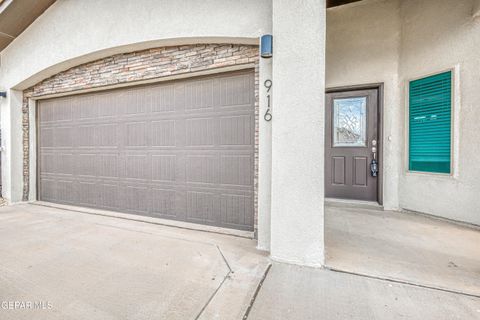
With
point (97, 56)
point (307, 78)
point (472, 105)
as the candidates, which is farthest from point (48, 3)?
point (472, 105)

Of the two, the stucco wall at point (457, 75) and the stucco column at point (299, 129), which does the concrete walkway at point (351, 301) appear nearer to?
the stucco column at point (299, 129)

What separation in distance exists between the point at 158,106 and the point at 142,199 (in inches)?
61.8

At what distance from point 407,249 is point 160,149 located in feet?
11.4

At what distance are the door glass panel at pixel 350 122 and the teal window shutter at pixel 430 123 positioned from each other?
71 cm

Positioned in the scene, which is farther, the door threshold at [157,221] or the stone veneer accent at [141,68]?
the door threshold at [157,221]

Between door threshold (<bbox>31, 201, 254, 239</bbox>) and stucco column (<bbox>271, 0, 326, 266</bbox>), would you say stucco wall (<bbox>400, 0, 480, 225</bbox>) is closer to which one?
stucco column (<bbox>271, 0, 326, 266</bbox>)

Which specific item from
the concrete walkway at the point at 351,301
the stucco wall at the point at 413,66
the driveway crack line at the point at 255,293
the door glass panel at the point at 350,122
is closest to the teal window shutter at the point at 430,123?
the stucco wall at the point at 413,66

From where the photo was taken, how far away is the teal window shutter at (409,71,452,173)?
3.28m

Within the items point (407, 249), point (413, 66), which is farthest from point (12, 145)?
point (413, 66)

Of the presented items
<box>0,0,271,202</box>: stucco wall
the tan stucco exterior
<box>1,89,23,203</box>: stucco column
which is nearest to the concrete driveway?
the tan stucco exterior

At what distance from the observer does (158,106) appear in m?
3.59

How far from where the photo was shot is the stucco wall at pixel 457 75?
3.01m

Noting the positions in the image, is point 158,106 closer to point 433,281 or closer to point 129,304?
point 129,304

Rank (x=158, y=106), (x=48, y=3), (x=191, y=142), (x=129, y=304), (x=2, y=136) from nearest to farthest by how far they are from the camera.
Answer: (x=129, y=304)
(x=191, y=142)
(x=158, y=106)
(x=48, y=3)
(x=2, y=136)
